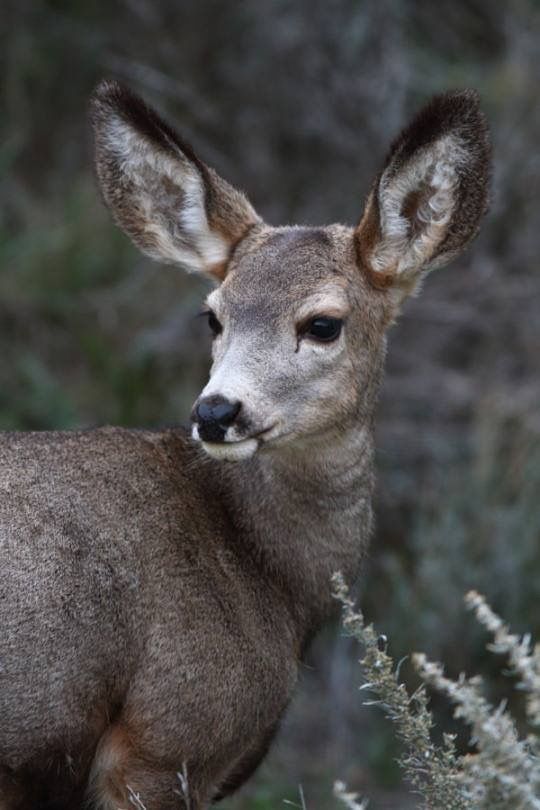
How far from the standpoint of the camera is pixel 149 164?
648cm

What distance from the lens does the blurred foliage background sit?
10703 mm

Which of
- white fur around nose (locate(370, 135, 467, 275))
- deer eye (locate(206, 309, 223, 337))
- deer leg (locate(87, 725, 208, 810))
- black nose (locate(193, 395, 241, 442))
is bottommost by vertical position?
deer leg (locate(87, 725, 208, 810))

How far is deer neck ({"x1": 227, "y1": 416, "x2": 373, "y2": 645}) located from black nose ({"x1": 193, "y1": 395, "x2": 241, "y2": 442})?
2.55 ft

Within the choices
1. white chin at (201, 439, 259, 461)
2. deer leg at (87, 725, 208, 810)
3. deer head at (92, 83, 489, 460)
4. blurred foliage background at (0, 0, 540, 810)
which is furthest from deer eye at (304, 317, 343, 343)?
blurred foliage background at (0, 0, 540, 810)

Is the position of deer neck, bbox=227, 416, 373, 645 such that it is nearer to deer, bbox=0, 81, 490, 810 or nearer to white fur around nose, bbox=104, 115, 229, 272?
deer, bbox=0, 81, 490, 810

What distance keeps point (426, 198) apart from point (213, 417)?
1628mm

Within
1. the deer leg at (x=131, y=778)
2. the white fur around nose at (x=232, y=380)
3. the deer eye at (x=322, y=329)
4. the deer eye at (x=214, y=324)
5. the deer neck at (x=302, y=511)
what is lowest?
the deer leg at (x=131, y=778)

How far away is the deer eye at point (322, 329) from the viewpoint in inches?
227

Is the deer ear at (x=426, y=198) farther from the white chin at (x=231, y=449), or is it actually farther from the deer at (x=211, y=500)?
the white chin at (x=231, y=449)

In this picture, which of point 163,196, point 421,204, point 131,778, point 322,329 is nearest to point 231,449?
point 322,329

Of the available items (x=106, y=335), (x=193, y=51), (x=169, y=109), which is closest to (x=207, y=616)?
(x=106, y=335)

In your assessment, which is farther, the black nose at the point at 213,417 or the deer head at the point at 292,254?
the deer head at the point at 292,254

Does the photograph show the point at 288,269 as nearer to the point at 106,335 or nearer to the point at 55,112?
the point at 106,335

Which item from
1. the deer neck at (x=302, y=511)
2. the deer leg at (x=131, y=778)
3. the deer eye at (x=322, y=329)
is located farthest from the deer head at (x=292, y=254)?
the deer leg at (x=131, y=778)
